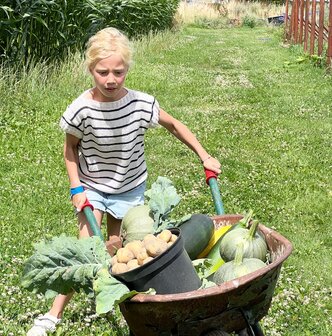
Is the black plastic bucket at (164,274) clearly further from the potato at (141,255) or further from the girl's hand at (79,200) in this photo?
the girl's hand at (79,200)

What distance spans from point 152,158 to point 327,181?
2189mm

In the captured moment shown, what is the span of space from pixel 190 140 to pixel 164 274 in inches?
53.9

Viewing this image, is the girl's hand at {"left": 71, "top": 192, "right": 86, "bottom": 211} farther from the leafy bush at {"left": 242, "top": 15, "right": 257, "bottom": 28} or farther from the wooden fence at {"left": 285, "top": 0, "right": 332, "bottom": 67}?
the leafy bush at {"left": 242, "top": 15, "right": 257, "bottom": 28}

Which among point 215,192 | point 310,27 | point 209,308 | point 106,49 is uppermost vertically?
point 106,49

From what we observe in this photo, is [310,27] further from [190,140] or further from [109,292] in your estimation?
[109,292]

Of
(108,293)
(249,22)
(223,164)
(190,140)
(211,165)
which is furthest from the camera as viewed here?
(249,22)

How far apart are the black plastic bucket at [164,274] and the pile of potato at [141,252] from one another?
0.14 ft

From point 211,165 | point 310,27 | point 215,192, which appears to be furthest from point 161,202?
point 310,27

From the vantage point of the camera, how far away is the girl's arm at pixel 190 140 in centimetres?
345

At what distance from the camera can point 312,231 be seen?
578cm

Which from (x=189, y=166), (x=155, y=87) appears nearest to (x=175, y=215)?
(x=189, y=166)

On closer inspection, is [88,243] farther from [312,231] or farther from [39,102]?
[39,102]

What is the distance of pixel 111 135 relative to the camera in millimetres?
3859

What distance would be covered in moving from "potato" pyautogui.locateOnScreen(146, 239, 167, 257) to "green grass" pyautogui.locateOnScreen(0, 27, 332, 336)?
2.04ft
